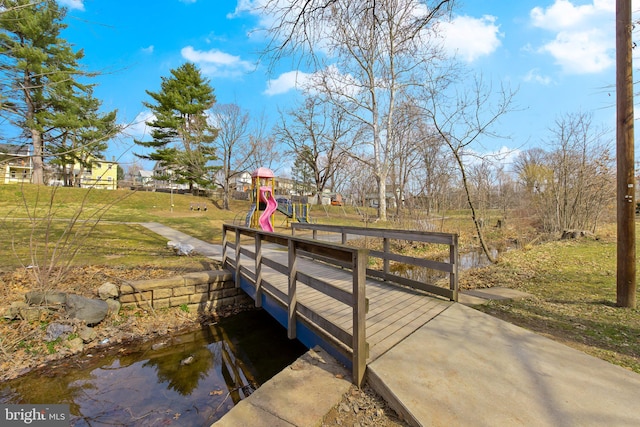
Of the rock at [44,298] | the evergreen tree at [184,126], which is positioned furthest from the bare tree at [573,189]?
the evergreen tree at [184,126]

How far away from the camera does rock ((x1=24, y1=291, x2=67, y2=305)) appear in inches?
165

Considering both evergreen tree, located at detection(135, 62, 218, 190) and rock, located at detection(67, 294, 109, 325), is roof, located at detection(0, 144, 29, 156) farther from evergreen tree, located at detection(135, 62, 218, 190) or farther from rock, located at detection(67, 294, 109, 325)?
evergreen tree, located at detection(135, 62, 218, 190)

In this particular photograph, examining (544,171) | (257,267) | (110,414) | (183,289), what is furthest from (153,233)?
(544,171)

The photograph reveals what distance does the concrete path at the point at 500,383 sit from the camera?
1728 millimetres

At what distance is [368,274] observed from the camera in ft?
17.0

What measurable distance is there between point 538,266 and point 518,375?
5.75 m

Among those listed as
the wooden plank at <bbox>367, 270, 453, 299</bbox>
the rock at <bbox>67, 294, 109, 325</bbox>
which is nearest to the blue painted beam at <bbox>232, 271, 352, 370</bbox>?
the wooden plank at <bbox>367, 270, 453, 299</bbox>

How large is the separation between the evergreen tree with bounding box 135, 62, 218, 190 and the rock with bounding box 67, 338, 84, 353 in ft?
75.5

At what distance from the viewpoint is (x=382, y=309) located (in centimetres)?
349

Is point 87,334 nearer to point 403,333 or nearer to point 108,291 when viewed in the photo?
point 108,291

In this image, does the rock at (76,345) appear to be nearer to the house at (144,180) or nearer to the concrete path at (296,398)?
the house at (144,180)

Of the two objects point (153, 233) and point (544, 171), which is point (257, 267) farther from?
point (544, 171)

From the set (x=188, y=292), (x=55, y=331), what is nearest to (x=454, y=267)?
(x=188, y=292)

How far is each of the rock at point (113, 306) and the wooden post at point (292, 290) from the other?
10.9 feet
